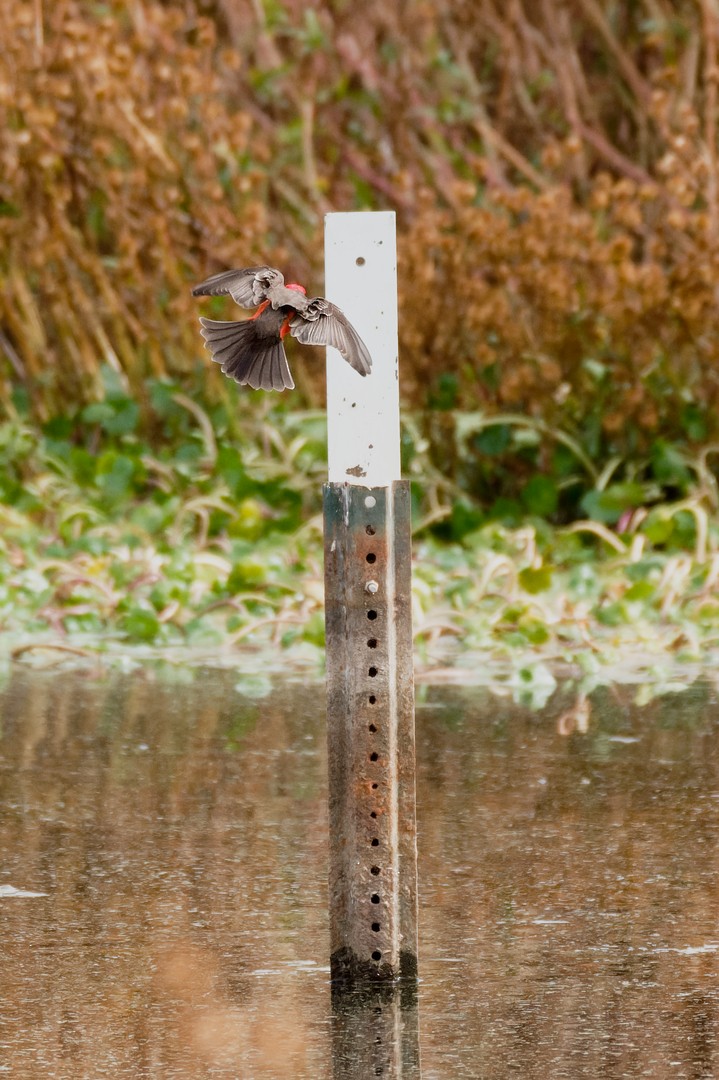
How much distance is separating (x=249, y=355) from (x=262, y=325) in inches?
2.4

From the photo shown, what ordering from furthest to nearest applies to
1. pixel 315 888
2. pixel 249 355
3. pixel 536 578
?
pixel 536 578, pixel 315 888, pixel 249 355

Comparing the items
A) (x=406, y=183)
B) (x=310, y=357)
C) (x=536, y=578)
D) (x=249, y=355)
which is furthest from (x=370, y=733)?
(x=310, y=357)

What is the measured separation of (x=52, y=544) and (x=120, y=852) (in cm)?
378

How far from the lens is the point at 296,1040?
3.14 metres

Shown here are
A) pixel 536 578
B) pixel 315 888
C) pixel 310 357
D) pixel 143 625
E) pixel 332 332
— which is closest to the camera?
pixel 332 332

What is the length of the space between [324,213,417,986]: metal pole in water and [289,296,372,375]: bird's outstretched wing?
0.06 meters

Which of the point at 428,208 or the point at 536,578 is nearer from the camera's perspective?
the point at 536,578

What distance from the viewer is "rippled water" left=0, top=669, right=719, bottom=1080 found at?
3.13 metres

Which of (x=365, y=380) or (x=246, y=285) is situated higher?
(x=246, y=285)

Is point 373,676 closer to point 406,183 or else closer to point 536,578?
point 536,578

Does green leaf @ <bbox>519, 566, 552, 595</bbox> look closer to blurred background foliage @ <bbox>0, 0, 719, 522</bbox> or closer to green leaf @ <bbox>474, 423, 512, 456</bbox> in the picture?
blurred background foliage @ <bbox>0, 0, 719, 522</bbox>

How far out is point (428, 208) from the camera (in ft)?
27.5

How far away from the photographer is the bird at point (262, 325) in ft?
10.9

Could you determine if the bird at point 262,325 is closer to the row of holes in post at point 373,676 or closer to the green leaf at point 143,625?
the row of holes in post at point 373,676
